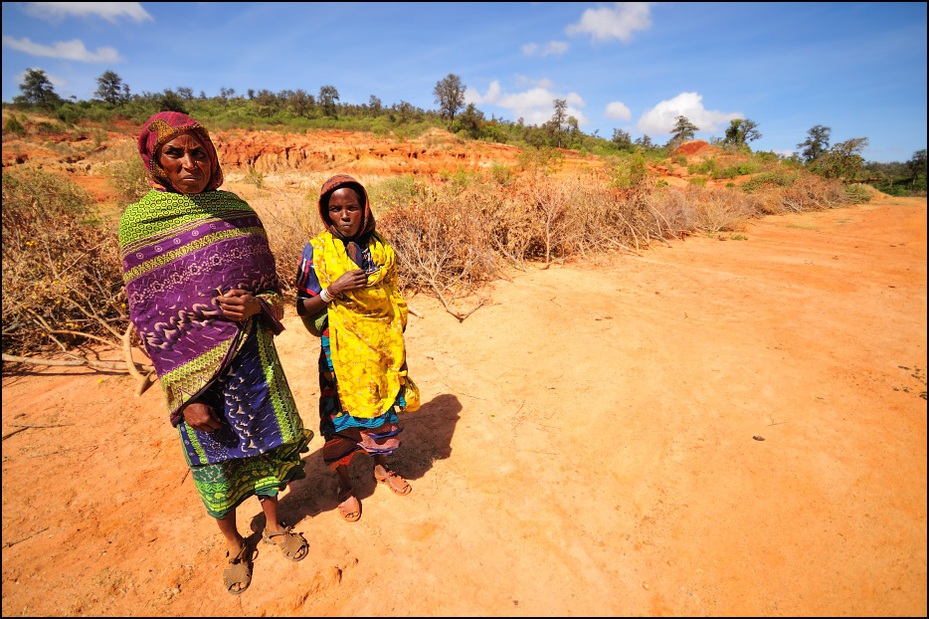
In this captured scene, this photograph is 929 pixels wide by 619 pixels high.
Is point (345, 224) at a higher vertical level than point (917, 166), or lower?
lower

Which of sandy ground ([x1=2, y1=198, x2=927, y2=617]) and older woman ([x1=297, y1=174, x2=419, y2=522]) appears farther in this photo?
older woman ([x1=297, y1=174, x2=419, y2=522])

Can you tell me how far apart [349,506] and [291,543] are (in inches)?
13.4

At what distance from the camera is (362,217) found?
1.96 meters

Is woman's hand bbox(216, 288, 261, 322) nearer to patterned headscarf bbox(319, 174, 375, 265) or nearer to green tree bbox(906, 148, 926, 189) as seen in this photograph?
patterned headscarf bbox(319, 174, 375, 265)

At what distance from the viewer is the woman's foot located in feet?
7.86

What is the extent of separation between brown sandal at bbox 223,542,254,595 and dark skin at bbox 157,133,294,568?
0.77 m

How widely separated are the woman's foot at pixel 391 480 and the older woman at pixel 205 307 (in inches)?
32.4

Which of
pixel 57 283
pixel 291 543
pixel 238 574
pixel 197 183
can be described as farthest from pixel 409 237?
pixel 238 574

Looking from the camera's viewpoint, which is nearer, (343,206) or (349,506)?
(343,206)

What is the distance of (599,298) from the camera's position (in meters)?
5.42

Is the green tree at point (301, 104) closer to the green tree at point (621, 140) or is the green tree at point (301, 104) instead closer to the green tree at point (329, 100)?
the green tree at point (329, 100)

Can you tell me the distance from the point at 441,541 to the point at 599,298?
13.7ft

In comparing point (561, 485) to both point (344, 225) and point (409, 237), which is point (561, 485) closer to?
point (344, 225)

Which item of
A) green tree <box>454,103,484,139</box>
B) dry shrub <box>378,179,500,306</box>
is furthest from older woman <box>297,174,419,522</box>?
green tree <box>454,103,484,139</box>
